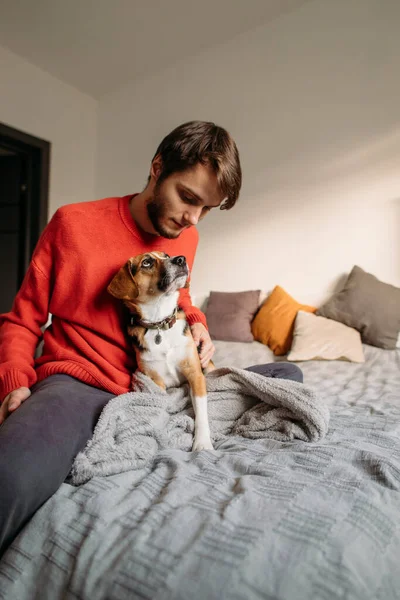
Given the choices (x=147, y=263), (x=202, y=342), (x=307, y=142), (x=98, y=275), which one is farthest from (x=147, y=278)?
(x=307, y=142)

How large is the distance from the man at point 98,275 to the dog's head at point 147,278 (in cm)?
11

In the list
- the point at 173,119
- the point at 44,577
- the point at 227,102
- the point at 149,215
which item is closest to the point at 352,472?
the point at 44,577

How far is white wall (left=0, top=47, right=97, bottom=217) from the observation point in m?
3.67

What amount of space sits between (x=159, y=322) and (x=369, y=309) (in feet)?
5.90

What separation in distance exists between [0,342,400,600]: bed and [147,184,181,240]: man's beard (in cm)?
63

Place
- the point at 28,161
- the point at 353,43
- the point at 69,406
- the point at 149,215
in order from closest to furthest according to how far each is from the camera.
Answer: the point at 69,406 < the point at 149,215 < the point at 353,43 < the point at 28,161

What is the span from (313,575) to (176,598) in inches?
7.1

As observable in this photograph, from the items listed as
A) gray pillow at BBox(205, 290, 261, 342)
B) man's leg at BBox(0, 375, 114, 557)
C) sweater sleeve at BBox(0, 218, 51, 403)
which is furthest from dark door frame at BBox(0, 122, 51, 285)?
man's leg at BBox(0, 375, 114, 557)

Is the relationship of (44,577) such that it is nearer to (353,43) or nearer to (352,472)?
(352,472)

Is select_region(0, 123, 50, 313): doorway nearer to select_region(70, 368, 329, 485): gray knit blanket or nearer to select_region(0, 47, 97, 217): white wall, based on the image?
select_region(0, 47, 97, 217): white wall

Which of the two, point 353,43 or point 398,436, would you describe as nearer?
point 398,436

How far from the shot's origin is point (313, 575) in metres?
0.52

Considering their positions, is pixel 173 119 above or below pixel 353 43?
below

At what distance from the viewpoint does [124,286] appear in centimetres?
112
